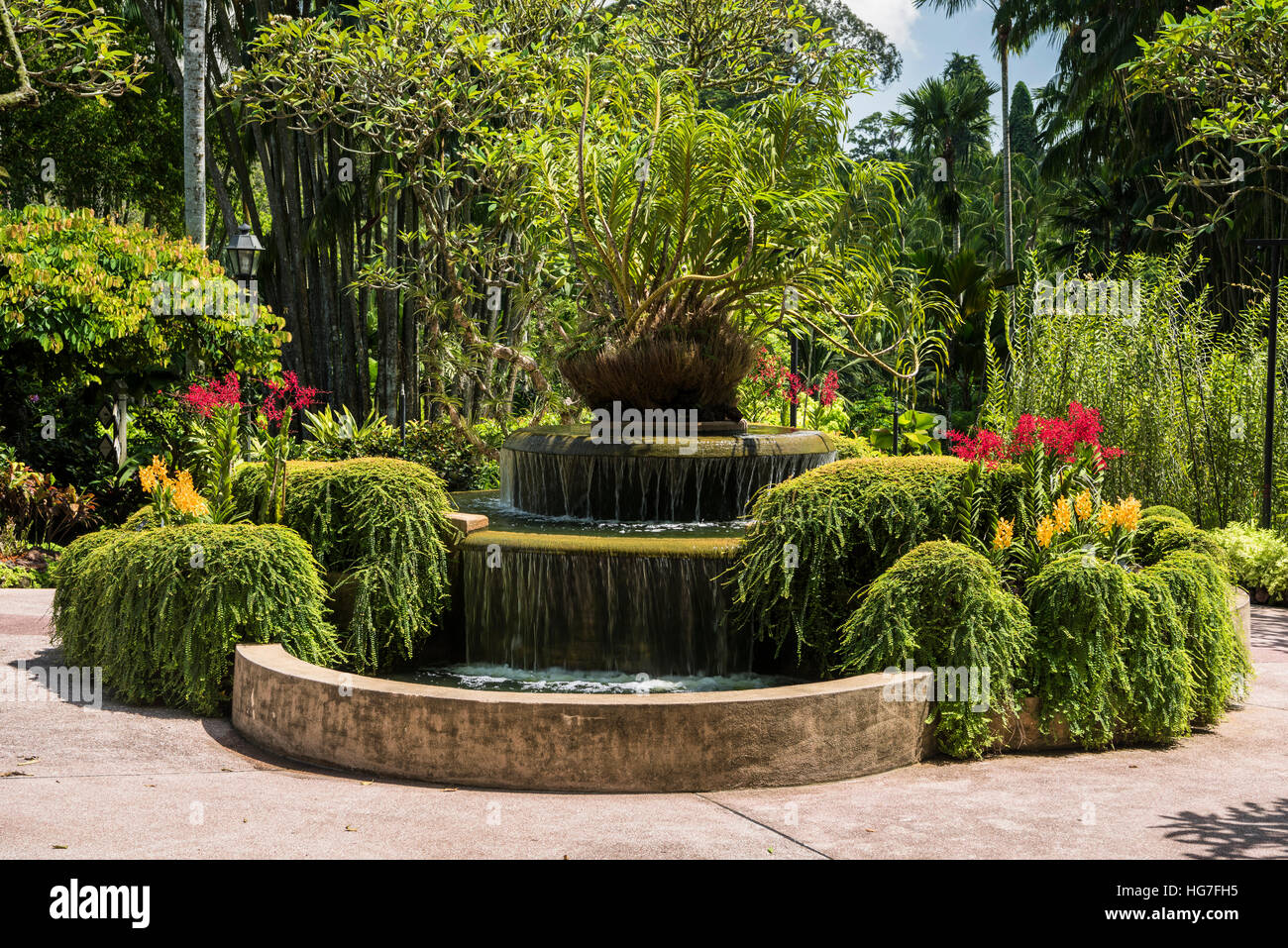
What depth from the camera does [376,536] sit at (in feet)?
25.6

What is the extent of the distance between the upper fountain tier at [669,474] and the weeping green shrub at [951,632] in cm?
281

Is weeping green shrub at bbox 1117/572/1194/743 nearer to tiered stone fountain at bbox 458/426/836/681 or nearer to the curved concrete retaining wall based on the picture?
the curved concrete retaining wall

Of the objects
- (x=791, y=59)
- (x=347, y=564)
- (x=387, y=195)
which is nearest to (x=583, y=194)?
(x=347, y=564)

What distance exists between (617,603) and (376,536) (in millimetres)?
1624

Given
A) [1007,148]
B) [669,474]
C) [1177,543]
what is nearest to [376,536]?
[669,474]

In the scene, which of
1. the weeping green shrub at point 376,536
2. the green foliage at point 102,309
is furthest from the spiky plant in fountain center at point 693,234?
the green foliage at point 102,309

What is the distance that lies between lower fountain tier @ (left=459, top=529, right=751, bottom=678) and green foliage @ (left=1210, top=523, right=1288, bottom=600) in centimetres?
584

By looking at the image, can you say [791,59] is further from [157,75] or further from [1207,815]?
[157,75]

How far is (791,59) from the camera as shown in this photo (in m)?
14.8

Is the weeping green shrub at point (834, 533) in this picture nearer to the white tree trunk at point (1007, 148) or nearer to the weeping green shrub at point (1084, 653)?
the weeping green shrub at point (1084, 653)

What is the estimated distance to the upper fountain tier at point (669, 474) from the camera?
29.9 ft

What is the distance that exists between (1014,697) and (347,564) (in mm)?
4214

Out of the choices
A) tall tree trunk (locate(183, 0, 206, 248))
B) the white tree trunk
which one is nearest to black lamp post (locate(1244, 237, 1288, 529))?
tall tree trunk (locate(183, 0, 206, 248))

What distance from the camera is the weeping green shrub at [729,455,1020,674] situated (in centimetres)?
702
